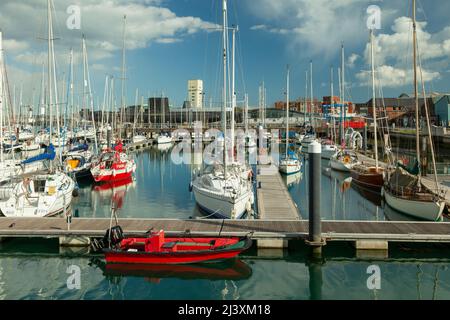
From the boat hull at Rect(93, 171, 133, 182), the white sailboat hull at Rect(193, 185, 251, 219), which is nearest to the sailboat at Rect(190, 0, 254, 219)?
the white sailboat hull at Rect(193, 185, 251, 219)

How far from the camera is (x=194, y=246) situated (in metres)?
15.9

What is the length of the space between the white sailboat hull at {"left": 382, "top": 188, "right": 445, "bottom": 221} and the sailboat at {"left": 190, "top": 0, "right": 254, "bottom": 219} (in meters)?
8.73

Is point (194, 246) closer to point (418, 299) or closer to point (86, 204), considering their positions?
point (418, 299)

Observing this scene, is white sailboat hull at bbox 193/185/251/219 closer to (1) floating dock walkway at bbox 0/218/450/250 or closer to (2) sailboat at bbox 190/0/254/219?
(2) sailboat at bbox 190/0/254/219

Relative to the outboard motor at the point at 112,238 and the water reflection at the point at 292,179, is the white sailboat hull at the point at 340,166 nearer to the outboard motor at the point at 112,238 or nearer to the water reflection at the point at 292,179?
the water reflection at the point at 292,179

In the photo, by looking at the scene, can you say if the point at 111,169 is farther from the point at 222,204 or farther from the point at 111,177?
the point at 222,204

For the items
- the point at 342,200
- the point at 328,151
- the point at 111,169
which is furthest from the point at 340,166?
the point at 111,169

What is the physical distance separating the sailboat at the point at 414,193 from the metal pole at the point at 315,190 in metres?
8.26

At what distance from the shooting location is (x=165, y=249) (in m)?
15.6

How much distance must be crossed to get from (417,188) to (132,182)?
2554 cm

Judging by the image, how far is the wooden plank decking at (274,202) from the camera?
21219mm

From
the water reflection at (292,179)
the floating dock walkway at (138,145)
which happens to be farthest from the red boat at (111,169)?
the floating dock walkway at (138,145)

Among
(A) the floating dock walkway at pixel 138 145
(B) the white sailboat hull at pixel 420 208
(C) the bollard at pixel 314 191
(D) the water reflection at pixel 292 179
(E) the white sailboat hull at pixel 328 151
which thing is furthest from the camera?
(A) the floating dock walkway at pixel 138 145

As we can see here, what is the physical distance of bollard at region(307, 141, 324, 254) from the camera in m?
15.7
